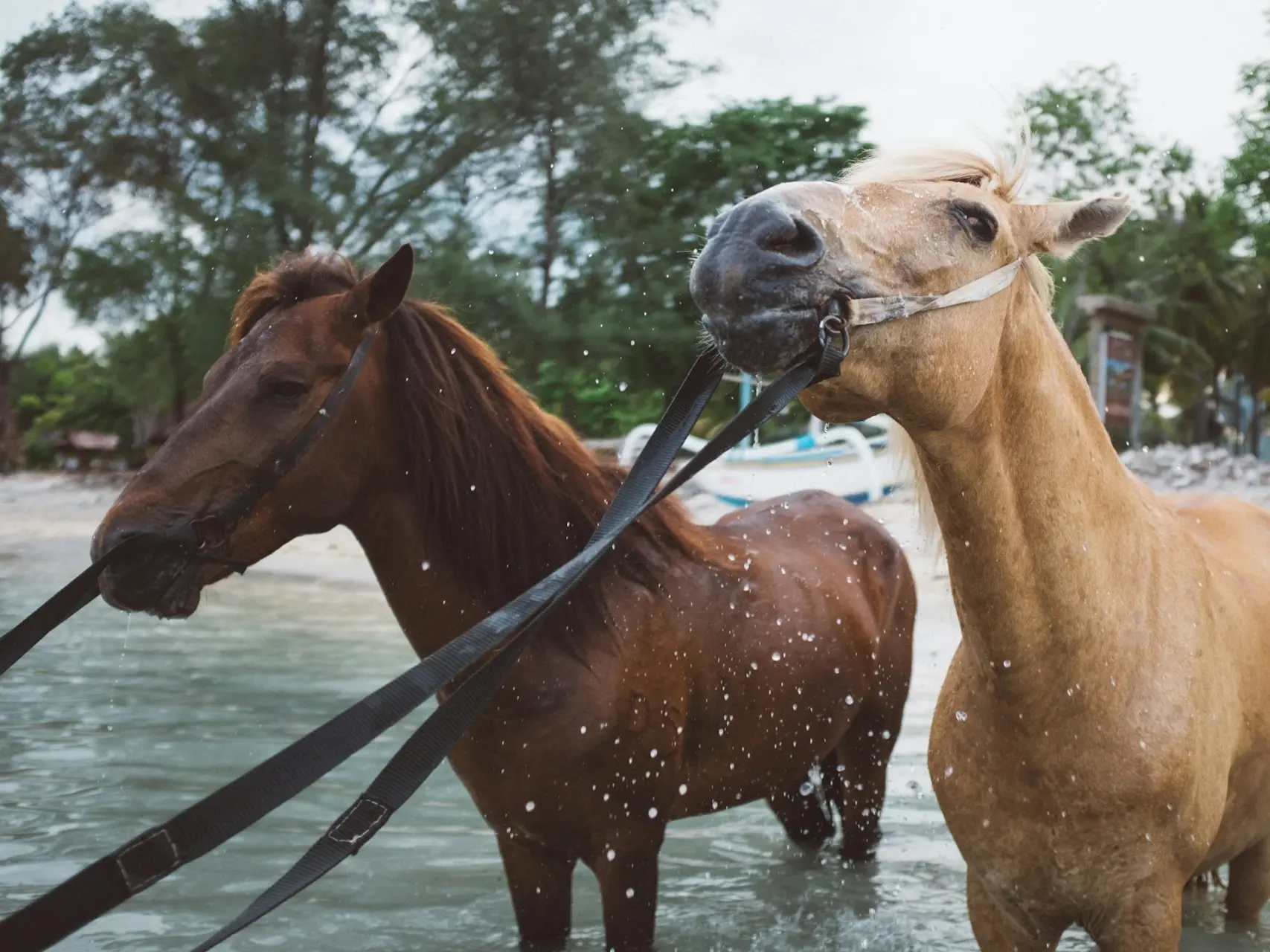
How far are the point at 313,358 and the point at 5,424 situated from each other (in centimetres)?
3435

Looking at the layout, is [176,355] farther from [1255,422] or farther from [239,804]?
[1255,422]

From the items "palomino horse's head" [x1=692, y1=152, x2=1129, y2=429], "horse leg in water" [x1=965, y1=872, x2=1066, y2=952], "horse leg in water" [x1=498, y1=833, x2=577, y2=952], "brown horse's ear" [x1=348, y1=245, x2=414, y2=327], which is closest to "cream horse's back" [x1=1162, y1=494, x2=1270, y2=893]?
"horse leg in water" [x1=965, y1=872, x2=1066, y2=952]

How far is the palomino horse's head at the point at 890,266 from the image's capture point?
6.25 ft

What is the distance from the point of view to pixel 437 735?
2115 mm

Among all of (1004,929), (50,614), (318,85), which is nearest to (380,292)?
(50,614)

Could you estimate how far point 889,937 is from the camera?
4.21 meters

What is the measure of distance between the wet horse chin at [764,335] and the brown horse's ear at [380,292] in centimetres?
140

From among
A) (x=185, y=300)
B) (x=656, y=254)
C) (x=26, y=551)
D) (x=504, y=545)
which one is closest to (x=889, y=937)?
(x=504, y=545)

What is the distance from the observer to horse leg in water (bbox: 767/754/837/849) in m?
5.07

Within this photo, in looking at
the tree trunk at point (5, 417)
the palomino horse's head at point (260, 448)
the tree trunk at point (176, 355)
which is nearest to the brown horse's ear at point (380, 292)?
the palomino horse's head at point (260, 448)

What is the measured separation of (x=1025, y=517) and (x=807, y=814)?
3051mm

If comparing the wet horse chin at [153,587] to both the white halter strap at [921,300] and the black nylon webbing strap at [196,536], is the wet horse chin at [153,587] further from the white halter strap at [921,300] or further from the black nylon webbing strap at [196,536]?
the white halter strap at [921,300]

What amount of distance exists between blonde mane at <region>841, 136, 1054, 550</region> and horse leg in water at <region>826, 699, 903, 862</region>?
2.34 meters

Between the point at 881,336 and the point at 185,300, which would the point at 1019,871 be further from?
the point at 185,300
